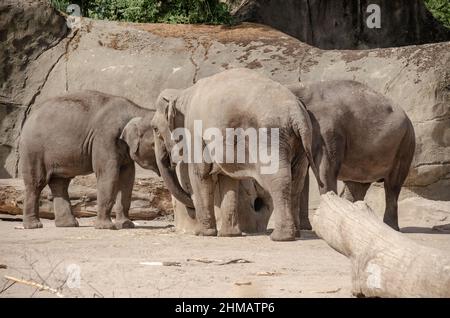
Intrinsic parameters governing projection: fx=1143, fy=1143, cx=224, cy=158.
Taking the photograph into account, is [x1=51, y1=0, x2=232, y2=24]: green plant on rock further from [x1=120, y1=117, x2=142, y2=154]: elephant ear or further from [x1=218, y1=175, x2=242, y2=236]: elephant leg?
[x1=218, y1=175, x2=242, y2=236]: elephant leg

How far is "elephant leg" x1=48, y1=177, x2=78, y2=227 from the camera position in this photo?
1508 centimetres

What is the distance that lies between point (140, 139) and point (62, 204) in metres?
1.68

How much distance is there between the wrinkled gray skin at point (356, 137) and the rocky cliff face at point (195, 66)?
7.40 ft

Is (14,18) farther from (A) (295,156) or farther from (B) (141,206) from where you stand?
(A) (295,156)

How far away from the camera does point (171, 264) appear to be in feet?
31.9

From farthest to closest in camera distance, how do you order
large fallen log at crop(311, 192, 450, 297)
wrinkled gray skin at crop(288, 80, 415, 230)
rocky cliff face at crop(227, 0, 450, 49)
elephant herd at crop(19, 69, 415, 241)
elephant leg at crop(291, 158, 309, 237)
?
rocky cliff face at crop(227, 0, 450, 49) → wrinkled gray skin at crop(288, 80, 415, 230) → elephant leg at crop(291, 158, 309, 237) → elephant herd at crop(19, 69, 415, 241) → large fallen log at crop(311, 192, 450, 297)

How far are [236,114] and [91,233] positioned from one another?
2532 millimetres

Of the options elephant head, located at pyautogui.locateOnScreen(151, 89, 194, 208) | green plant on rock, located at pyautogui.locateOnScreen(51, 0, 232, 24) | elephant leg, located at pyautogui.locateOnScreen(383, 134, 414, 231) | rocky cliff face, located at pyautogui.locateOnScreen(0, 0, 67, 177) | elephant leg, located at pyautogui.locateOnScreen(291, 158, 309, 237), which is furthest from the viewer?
green plant on rock, located at pyautogui.locateOnScreen(51, 0, 232, 24)

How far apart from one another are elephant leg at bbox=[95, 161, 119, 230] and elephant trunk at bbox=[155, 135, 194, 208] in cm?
83

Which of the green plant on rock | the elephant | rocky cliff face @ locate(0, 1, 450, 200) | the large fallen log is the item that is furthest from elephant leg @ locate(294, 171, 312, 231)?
the green plant on rock

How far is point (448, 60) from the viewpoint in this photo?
54.0ft

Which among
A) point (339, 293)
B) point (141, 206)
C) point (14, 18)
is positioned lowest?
point (141, 206)

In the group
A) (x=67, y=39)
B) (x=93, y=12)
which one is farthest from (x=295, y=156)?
(x=93, y=12)

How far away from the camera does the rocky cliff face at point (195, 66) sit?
16.2 metres
